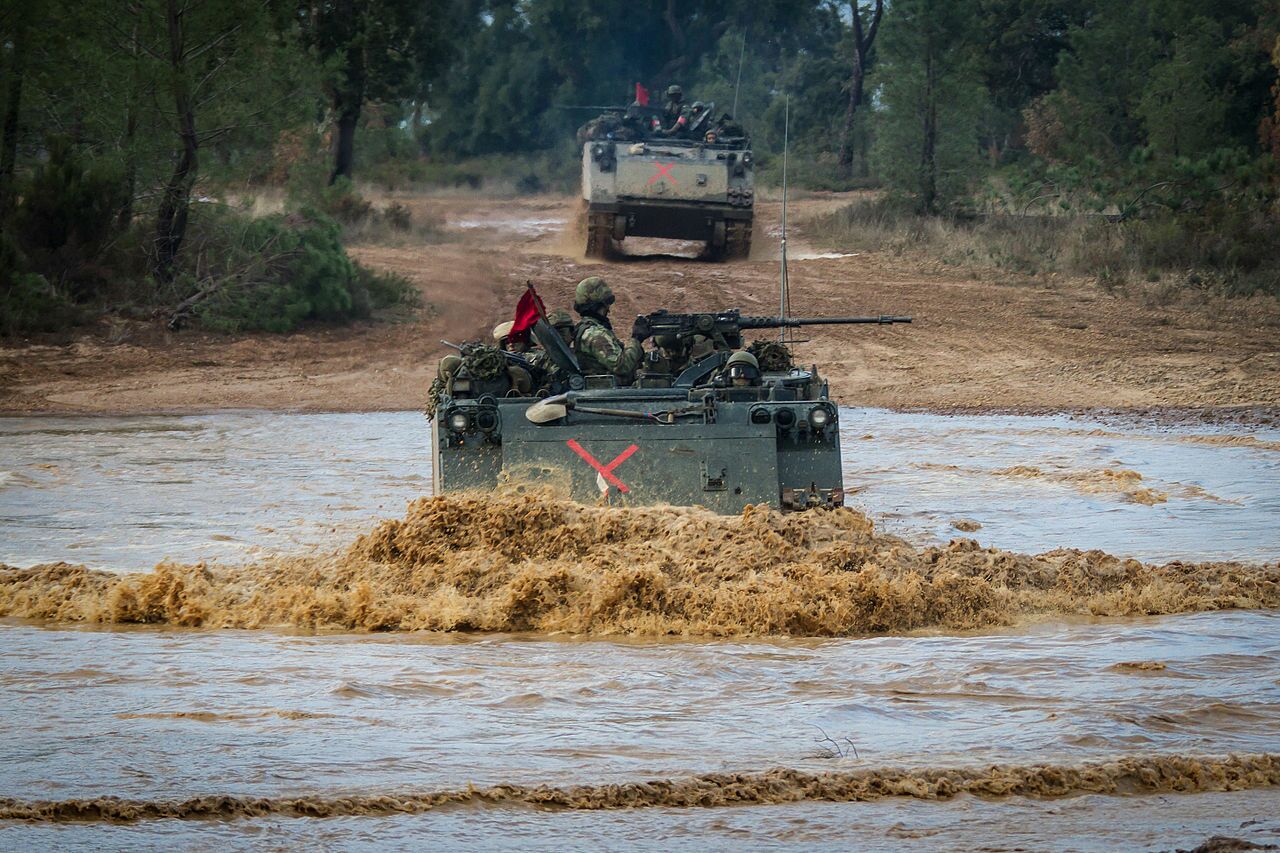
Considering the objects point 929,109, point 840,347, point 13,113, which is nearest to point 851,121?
point 929,109

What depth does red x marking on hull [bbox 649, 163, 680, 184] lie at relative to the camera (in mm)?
24391

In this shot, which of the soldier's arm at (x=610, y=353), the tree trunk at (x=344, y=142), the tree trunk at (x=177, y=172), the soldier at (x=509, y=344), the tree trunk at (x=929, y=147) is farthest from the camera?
the tree trunk at (x=344, y=142)

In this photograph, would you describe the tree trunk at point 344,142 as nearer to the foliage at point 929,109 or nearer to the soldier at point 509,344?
the foliage at point 929,109

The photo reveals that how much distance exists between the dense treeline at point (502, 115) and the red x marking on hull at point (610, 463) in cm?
663

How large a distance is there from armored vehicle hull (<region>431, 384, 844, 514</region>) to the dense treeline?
6.41 meters

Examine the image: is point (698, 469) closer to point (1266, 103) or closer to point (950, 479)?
point (950, 479)

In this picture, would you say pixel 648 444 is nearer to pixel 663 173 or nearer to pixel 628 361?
pixel 628 361

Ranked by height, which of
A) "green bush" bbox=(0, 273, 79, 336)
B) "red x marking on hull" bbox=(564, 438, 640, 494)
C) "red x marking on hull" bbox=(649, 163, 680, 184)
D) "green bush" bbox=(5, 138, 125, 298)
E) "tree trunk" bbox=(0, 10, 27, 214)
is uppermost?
"tree trunk" bbox=(0, 10, 27, 214)

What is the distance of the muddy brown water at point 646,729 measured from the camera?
5246mm

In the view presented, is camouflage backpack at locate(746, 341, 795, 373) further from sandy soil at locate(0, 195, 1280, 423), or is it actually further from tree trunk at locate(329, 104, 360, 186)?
tree trunk at locate(329, 104, 360, 186)

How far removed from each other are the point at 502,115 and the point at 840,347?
25539 millimetres

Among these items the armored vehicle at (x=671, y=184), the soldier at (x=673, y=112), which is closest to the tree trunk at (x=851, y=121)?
the soldier at (x=673, y=112)

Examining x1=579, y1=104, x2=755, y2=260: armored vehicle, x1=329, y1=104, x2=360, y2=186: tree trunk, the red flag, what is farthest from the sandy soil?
the red flag

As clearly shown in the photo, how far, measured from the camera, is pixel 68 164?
70.0 feet
